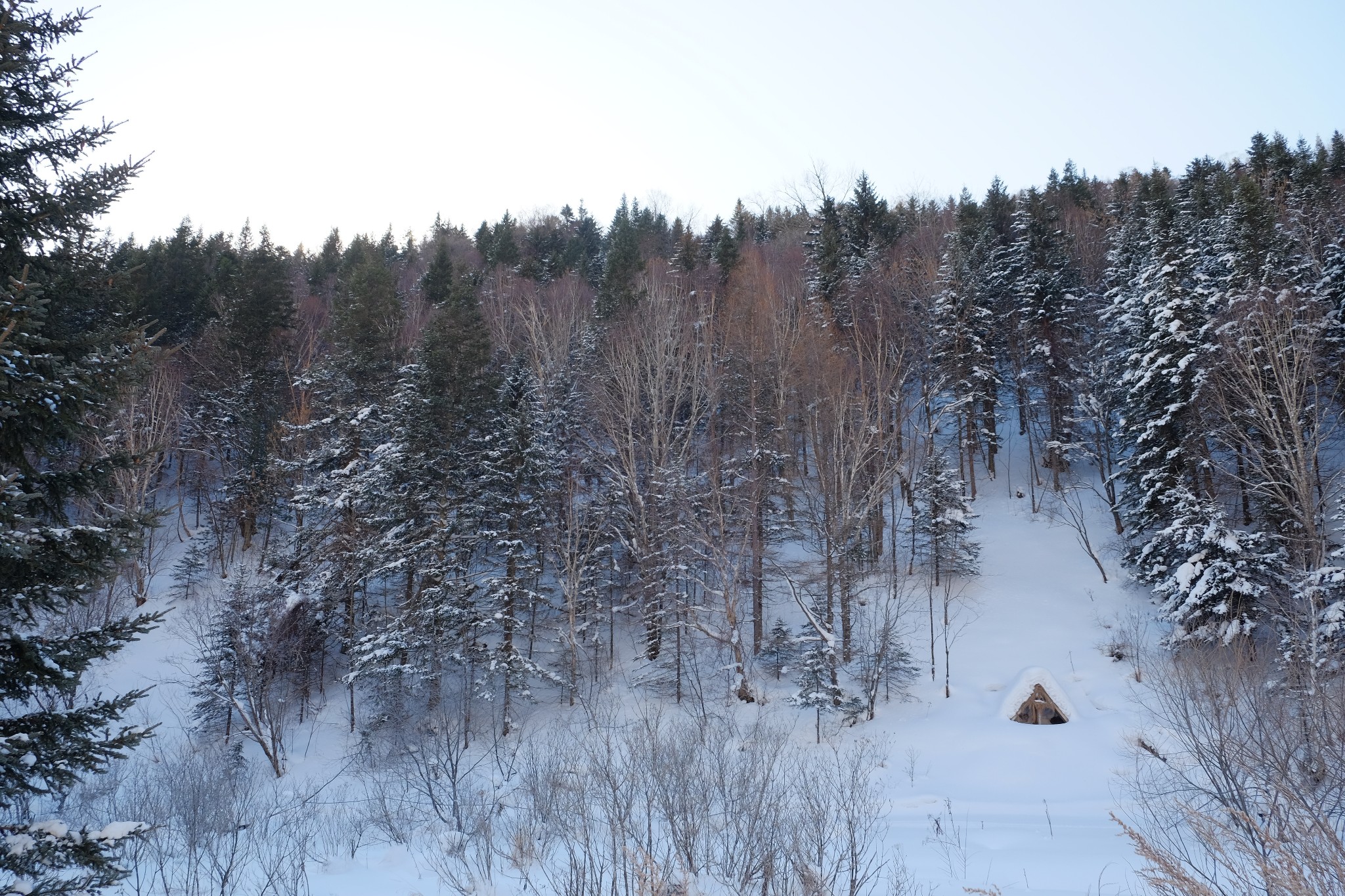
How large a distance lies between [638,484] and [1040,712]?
15.6 meters

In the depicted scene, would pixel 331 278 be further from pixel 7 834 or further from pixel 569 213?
pixel 7 834

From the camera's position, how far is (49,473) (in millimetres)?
6855

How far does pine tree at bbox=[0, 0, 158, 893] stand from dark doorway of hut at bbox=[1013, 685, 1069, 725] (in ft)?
63.0

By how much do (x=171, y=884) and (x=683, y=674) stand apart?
47.0 feet

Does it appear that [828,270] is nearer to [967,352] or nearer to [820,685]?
[967,352]

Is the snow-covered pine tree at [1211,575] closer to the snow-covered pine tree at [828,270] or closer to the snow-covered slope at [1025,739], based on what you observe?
the snow-covered slope at [1025,739]

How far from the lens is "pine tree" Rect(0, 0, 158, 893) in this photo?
5.95 meters

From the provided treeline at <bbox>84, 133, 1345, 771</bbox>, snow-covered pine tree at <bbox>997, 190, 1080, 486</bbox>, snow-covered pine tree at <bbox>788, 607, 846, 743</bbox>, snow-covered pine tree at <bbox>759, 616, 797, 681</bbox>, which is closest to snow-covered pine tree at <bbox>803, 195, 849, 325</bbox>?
treeline at <bbox>84, 133, 1345, 771</bbox>

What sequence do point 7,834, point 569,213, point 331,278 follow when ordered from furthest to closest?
point 569,213 < point 331,278 < point 7,834

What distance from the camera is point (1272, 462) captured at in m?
20.2

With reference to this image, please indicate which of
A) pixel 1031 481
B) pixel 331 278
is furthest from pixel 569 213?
pixel 1031 481

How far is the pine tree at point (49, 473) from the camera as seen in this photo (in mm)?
5949

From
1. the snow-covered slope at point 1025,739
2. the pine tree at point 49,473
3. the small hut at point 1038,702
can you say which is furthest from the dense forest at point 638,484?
the small hut at point 1038,702

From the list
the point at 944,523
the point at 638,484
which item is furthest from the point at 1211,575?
the point at 638,484
